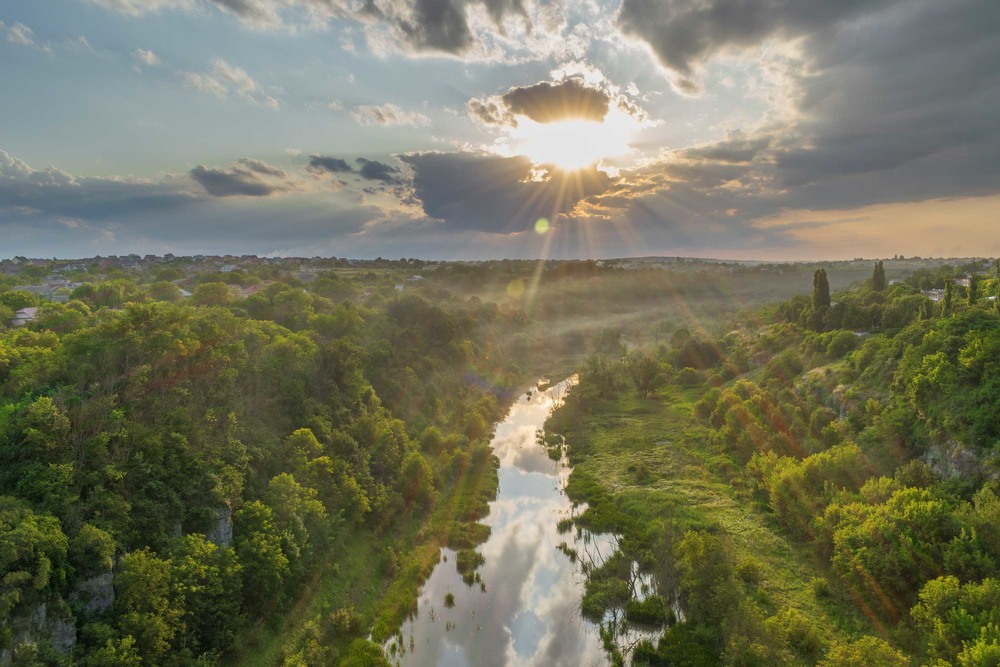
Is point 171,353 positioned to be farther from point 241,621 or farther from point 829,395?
point 829,395

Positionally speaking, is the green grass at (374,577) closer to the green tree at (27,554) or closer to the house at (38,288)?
the green tree at (27,554)

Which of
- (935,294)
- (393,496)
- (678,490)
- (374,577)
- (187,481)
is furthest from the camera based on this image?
(935,294)

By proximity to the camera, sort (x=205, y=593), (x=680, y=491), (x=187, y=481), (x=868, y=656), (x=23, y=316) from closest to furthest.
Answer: (x=868, y=656) → (x=205, y=593) → (x=187, y=481) → (x=23, y=316) → (x=680, y=491)

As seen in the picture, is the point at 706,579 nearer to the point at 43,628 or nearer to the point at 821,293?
the point at 43,628

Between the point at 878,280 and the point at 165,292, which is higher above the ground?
the point at 878,280

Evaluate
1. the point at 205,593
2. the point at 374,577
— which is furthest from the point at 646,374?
the point at 205,593

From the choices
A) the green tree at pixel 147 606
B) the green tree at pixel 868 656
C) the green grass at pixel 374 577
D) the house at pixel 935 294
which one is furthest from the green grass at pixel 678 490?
the house at pixel 935 294
